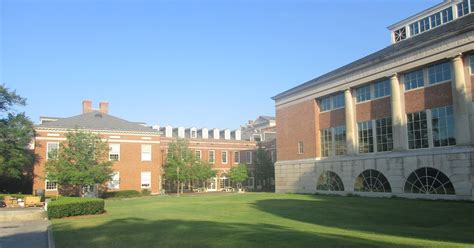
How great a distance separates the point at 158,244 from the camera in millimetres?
12734

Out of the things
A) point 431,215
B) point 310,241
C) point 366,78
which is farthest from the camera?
point 366,78

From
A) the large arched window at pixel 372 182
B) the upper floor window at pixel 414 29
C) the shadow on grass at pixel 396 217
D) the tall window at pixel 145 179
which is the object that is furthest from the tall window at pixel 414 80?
the tall window at pixel 145 179

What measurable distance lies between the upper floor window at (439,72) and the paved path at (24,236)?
27.2 m

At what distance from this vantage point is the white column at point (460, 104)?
92.2 ft

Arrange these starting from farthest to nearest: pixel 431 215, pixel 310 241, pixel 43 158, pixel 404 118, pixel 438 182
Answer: pixel 43 158
pixel 404 118
pixel 438 182
pixel 431 215
pixel 310 241

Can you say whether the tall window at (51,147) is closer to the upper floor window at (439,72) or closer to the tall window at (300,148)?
the tall window at (300,148)

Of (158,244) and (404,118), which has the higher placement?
(404,118)

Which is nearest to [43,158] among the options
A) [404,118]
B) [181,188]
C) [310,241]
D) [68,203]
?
[181,188]

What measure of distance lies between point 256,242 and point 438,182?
881 inches

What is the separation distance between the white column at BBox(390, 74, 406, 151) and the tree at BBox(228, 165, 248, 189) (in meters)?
35.9

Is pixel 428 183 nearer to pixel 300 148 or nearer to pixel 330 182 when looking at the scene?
pixel 330 182

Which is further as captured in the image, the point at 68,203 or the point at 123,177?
the point at 123,177

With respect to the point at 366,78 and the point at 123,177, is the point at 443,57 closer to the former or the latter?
the point at 366,78

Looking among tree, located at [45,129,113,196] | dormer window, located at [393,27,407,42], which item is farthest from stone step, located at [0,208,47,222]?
dormer window, located at [393,27,407,42]
